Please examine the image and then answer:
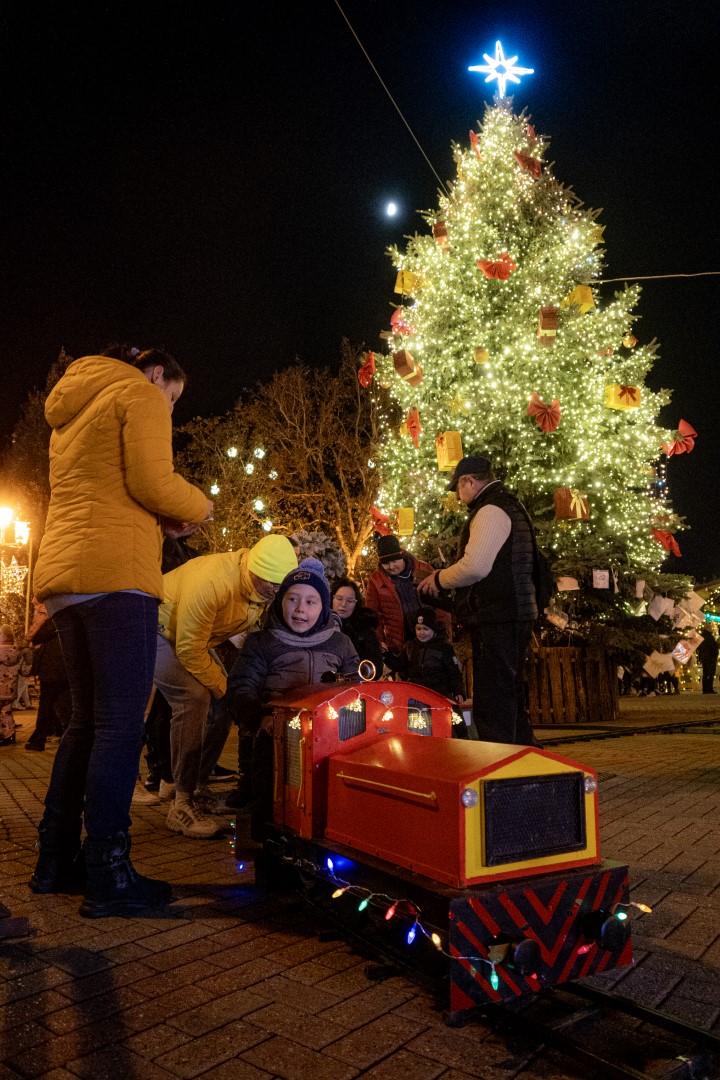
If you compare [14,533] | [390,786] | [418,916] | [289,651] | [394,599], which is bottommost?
[418,916]

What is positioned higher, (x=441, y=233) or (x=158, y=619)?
(x=441, y=233)

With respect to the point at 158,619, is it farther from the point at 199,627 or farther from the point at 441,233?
the point at 441,233

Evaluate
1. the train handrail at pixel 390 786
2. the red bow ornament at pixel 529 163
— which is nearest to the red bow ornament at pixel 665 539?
the red bow ornament at pixel 529 163

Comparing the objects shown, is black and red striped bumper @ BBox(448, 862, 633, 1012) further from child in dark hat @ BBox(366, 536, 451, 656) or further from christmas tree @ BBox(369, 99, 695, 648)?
christmas tree @ BBox(369, 99, 695, 648)

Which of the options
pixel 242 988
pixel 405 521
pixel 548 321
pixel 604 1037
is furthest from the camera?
pixel 405 521

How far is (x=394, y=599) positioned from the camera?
756 cm

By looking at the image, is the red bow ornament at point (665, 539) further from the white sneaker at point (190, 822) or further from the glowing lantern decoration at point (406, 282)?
the white sneaker at point (190, 822)

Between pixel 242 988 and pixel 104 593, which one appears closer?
pixel 242 988

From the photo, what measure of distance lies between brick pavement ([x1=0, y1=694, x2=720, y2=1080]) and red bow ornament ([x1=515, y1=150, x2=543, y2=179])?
13.1 meters

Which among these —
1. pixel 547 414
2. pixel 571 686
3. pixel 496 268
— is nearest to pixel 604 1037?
pixel 571 686

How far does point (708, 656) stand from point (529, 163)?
13536 mm

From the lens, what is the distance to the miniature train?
2.11 metres

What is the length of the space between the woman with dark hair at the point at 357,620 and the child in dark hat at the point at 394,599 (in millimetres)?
247

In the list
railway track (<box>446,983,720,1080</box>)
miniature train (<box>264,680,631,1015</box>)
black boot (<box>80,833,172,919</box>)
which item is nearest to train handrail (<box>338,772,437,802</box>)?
miniature train (<box>264,680,631,1015</box>)
